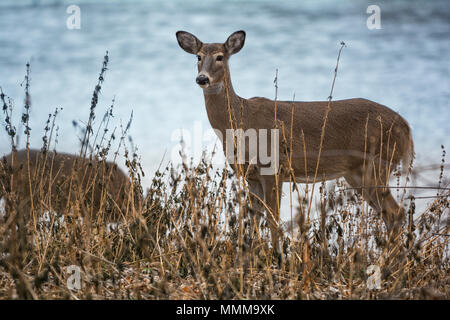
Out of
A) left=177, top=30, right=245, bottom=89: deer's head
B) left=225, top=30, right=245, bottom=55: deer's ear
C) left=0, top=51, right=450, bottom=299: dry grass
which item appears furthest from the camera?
left=225, top=30, right=245, bottom=55: deer's ear

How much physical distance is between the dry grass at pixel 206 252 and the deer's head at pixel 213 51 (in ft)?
5.80

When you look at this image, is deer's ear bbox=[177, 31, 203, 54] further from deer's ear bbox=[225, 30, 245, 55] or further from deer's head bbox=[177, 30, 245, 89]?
deer's ear bbox=[225, 30, 245, 55]

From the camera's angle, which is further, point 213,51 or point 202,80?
point 213,51

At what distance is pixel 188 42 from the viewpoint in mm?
6840

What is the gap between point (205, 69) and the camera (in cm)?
618

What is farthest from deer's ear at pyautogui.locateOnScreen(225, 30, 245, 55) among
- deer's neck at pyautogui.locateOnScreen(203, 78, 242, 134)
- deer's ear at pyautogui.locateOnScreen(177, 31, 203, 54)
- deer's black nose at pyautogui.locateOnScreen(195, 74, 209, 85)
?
deer's black nose at pyautogui.locateOnScreen(195, 74, 209, 85)

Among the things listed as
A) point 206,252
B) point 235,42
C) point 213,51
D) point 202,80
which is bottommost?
point 206,252

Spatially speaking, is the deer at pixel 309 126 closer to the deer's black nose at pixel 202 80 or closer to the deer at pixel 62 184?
the deer's black nose at pixel 202 80

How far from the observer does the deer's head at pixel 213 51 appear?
6283 mm

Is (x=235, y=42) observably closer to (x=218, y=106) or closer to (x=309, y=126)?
(x=218, y=106)

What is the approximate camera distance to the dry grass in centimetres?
303

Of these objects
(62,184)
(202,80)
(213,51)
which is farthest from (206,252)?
(213,51)

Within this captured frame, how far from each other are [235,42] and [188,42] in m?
0.63
